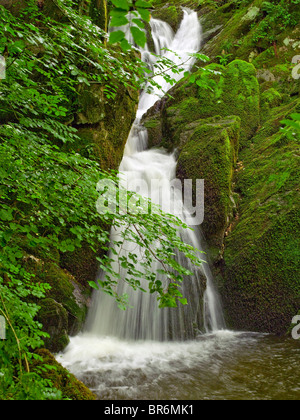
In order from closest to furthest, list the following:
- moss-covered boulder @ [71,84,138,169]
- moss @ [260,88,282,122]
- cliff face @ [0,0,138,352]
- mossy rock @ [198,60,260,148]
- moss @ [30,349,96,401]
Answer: moss @ [30,349,96,401] < cliff face @ [0,0,138,352] < moss-covered boulder @ [71,84,138,169] < mossy rock @ [198,60,260,148] < moss @ [260,88,282,122]

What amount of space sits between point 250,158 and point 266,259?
3224 millimetres

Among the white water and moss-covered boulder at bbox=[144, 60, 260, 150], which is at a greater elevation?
moss-covered boulder at bbox=[144, 60, 260, 150]

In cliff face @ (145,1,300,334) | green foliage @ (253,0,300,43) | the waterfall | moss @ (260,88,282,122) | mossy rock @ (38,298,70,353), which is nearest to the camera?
mossy rock @ (38,298,70,353)

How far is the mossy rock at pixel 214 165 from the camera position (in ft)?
21.7

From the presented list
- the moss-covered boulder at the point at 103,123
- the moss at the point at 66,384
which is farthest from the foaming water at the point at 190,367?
the moss-covered boulder at the point at 103,123

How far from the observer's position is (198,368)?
4.12 meters

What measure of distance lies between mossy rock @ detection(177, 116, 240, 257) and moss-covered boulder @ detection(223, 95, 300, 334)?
0.37m

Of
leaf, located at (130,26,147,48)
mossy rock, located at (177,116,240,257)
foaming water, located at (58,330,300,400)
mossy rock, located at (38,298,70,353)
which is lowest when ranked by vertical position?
foaming water, located at (58,330,300,400)

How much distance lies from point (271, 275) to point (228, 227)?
59.6 inches

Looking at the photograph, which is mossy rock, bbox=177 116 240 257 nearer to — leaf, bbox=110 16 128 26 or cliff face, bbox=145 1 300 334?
cliff face, bbox=145 1 300 334

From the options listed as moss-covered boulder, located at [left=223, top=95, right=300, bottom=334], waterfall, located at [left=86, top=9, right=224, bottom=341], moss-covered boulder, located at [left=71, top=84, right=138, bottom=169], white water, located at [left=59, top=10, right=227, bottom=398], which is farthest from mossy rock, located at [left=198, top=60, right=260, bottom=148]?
white water, located at [left=59, top=10, right=227, bottom=398]

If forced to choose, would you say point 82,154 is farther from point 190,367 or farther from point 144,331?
point 190,367

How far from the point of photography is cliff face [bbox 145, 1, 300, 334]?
551cm

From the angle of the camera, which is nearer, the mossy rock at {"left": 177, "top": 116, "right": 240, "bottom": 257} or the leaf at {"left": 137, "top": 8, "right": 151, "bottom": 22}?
the leaf at {"left": 137, "top": 8, "right": 151, "bottom": 22}
